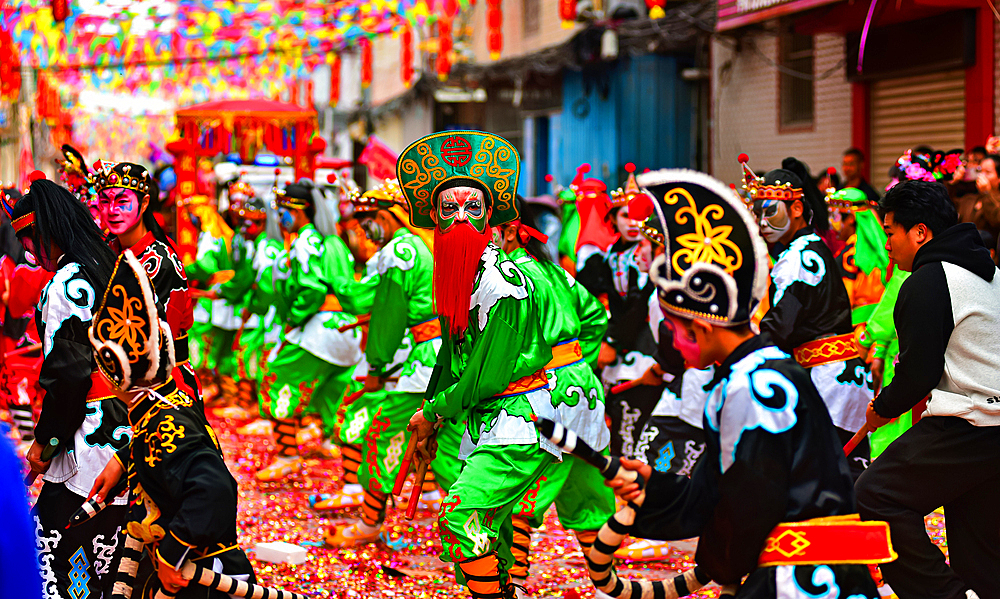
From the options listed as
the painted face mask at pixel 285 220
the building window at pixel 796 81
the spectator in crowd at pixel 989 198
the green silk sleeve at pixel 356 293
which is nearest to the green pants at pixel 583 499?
the green silk sleeve at pixel 356 293

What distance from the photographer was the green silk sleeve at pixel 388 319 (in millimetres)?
6520

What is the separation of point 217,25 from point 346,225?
29.1 ft

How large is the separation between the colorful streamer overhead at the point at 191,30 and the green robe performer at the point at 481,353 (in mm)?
11712

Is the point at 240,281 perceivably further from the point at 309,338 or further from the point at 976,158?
the point at 976,158

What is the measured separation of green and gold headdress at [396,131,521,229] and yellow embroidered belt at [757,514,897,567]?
7.53 feet

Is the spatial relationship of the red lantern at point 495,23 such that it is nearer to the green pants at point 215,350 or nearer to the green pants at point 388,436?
the green pants at point 215,350

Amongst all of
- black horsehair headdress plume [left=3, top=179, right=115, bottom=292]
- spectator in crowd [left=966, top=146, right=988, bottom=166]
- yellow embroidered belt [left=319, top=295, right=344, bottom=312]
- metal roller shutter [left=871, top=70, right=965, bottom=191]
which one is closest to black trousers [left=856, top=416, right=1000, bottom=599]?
black horsehair headdress plume [left=3, top=179, right=115, bottom=292]

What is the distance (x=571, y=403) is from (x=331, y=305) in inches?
154

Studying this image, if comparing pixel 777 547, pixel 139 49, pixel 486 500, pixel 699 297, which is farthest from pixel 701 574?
pixel 139 49

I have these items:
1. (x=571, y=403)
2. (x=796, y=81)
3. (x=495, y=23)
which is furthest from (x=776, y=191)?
(x=495, y=23)

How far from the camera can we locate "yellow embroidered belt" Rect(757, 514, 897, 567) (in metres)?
3.05

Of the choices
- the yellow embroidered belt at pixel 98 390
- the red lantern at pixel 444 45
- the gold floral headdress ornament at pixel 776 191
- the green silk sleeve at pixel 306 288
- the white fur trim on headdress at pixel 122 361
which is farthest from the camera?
the red lantern at pixel 444 45

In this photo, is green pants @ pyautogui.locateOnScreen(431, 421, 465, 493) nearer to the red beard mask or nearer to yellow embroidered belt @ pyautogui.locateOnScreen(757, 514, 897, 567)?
the red beard mask

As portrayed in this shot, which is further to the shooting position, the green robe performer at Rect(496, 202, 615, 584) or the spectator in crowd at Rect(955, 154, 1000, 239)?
the spectator in crowd at Rect(955, 154, 1000, 239)
